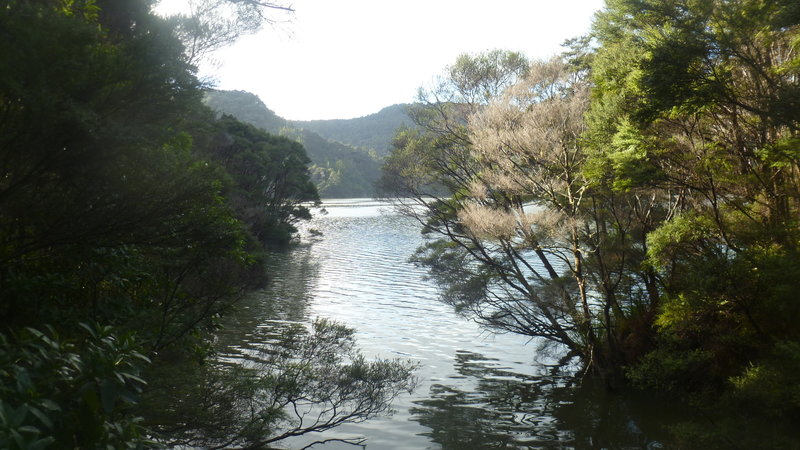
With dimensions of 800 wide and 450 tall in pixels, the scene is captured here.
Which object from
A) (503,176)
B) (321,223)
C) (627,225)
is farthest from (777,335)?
(321,223)

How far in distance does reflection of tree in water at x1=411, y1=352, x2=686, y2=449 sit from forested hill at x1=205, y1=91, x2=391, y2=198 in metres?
80.9

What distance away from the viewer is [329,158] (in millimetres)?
101375

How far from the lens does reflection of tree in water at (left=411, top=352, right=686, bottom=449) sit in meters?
10.3

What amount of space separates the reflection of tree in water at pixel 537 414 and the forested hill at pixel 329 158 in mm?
80898

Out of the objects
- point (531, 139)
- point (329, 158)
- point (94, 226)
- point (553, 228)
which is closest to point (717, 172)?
point (553, 228)

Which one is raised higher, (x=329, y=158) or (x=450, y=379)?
(x=329, y=158)

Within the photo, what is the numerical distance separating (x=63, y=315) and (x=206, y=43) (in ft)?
21.0

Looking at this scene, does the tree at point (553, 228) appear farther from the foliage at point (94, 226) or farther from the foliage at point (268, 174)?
Result: the foliage at point (268, 174)

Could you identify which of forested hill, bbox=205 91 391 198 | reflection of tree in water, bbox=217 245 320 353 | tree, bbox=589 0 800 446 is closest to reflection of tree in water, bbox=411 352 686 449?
tree, bbox=589 0 800 446

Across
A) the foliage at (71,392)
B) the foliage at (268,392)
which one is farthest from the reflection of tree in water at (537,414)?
the foliage at (71,392)

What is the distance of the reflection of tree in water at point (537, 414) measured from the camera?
404 inches

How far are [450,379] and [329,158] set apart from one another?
296ft

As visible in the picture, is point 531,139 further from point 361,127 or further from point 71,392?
point 361,127

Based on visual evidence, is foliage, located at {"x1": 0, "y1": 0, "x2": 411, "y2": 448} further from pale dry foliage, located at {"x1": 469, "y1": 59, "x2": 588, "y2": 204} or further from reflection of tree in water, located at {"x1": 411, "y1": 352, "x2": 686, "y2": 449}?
pale dry foliage, located at {"x1": 469, "y1": 59, "x2": 588, "y2": 204}
